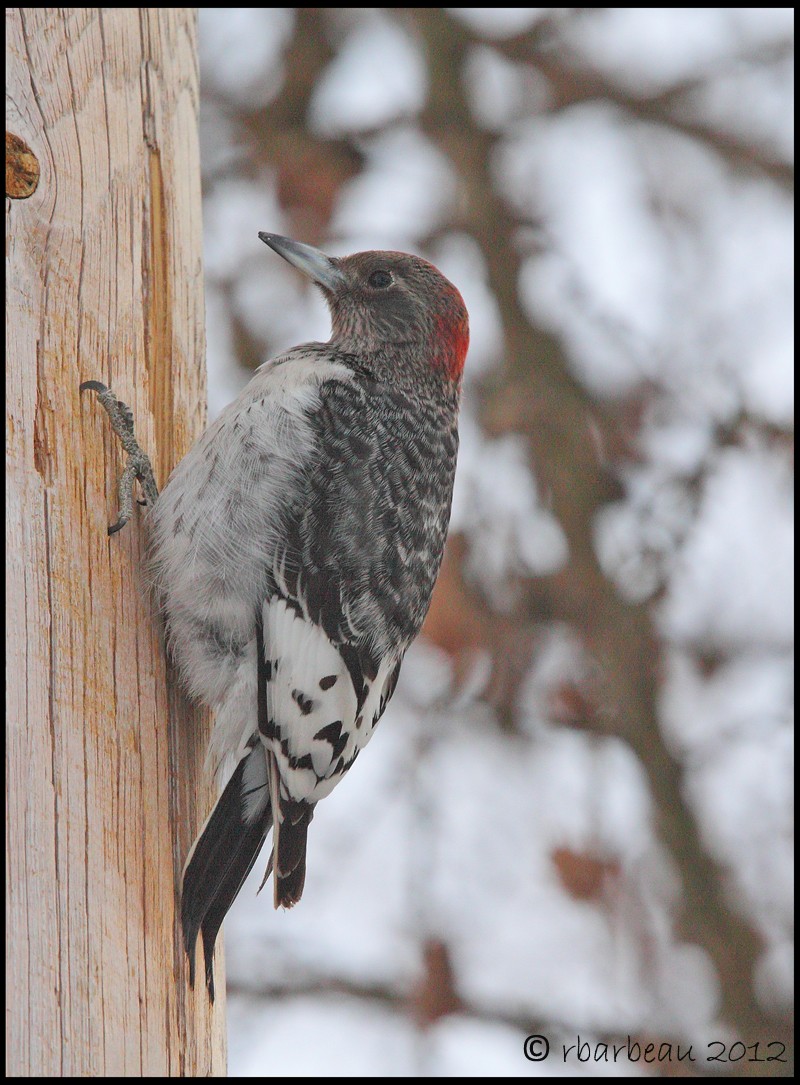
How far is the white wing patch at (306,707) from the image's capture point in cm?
244

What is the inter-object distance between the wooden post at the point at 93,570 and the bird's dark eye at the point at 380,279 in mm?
882

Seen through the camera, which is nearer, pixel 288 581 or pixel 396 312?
pixel 288 581

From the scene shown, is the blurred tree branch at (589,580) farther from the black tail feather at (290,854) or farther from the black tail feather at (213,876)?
the black tail feather at (213,876)

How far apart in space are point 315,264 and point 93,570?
160 cm

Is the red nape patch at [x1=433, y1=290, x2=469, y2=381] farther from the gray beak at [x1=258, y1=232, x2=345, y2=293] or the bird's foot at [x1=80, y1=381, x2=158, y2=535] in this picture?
the bird's foot at [x1=80, y1=381, x2=158, y2=535]

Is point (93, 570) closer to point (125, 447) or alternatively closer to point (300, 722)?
point (125, 447)

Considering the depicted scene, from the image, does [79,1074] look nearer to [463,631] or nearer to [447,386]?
[447,386]

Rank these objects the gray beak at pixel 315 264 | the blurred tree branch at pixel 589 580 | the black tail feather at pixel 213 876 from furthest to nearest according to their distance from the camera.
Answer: the blurred tree branch at pixel 589 580 < the gray beak at pixel 315 264 < the black tail feather at pixel 213 876

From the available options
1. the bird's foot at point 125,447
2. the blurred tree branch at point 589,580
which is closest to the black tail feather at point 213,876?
the bird's foot at point 125,447

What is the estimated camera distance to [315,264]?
3.51 metres

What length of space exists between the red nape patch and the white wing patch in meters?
1.17

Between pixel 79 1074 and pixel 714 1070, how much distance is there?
10.4 ft

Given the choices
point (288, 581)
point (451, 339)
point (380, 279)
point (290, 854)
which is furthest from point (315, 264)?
point (290, 854)

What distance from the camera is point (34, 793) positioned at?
1905mm
